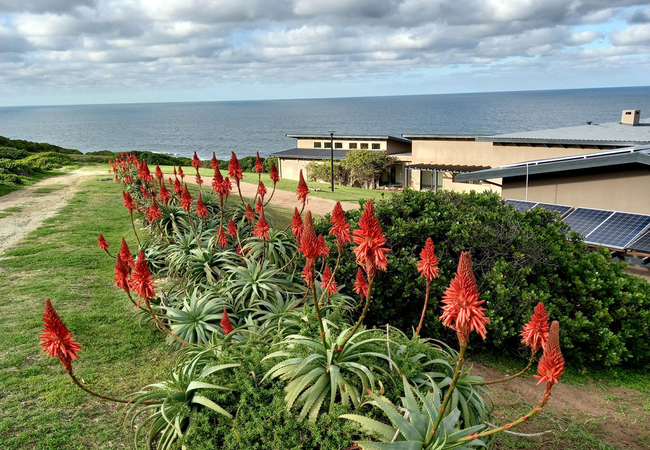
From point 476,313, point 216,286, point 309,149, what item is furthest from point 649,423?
point 309,149

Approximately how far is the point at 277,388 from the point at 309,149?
45.7 m

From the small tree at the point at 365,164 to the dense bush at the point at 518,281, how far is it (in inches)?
1253

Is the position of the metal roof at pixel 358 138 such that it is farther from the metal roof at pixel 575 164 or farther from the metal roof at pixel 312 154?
the metal roof at pixel 575 164

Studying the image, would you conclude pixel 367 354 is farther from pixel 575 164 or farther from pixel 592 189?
pixel 592 189

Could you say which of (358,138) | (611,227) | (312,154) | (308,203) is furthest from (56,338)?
(358,138)

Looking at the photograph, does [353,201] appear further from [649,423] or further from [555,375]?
[555,375]

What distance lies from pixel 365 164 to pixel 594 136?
2062cm

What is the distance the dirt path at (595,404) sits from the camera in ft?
18.3

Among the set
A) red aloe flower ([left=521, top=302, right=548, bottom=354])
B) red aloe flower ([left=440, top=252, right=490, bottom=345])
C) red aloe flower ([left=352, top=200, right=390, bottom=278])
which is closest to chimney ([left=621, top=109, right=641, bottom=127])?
red aloe flower ([left=521, top=302, right=548, bottom=354])

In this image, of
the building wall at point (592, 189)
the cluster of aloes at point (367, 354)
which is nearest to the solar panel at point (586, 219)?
the building wall at point (592, 189)

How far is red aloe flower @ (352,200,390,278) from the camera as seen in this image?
132 inches

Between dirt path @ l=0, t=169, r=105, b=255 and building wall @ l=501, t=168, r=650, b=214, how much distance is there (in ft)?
46.1

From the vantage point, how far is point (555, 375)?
105 inches

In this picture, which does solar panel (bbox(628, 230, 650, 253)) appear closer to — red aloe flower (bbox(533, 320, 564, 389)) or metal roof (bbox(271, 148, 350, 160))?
red aloe flower (bbox(533, 320, 564, 389))
